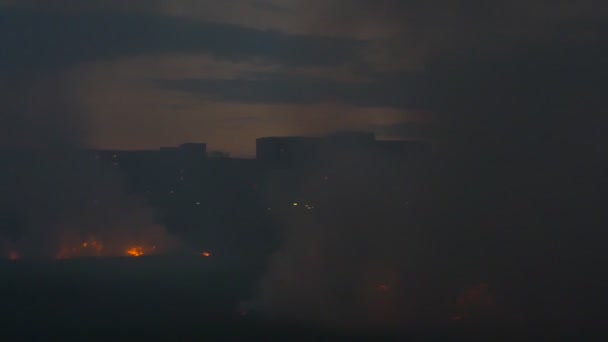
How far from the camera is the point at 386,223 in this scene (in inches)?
832

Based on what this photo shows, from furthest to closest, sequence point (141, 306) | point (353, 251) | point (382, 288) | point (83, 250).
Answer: point (83, 250)
point (353, 251)
point (141, 306)
point (382, 288)

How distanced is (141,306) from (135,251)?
1621 cm

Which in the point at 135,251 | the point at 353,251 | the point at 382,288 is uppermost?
the point at 353,251

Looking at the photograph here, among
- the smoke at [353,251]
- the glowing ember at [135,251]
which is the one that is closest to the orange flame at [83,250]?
the glowing ember at [135,251]

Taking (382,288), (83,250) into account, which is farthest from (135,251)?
(382,288)

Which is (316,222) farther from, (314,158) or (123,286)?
(123,286)

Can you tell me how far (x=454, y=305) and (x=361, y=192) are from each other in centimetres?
567

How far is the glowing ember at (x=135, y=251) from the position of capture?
3618cm

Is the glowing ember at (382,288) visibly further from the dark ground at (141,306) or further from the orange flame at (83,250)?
the orange flame at (83,250)

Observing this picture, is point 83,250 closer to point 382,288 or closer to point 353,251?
point 353,251

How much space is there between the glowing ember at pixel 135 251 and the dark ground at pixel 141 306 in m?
5.30

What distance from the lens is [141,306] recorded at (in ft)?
68.2

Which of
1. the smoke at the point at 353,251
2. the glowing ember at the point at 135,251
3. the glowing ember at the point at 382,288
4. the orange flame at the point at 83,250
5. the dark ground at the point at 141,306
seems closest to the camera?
the dark ground at the point at 141,306

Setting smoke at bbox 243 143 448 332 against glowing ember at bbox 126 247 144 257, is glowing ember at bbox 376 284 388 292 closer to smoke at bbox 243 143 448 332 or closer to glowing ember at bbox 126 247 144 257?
smoke at bbox 243 143 448 332
